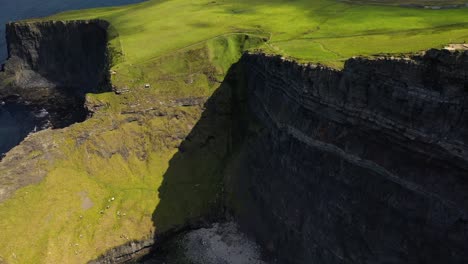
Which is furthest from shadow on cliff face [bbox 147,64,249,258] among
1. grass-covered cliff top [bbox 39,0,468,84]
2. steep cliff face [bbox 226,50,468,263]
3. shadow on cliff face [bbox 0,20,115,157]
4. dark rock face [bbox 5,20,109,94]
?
dark rock face [bbox 5,20,109,94]

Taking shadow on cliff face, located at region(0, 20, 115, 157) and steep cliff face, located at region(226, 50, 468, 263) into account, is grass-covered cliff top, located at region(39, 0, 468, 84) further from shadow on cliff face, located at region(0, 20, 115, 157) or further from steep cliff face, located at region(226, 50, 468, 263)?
shadow on cliff face, located at region(0, 20, 115, 157)

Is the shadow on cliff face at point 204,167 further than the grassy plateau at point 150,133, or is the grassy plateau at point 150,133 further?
the shadow on cliff face at point 204,167

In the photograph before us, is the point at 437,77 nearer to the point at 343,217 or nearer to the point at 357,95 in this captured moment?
the point at 357,95

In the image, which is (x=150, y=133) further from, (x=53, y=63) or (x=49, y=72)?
(x=49, y=72)

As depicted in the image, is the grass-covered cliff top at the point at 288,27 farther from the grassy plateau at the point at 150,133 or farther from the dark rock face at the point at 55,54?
the dark rock face at the point at 55,54

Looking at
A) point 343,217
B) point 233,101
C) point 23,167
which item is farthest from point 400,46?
point 23,167

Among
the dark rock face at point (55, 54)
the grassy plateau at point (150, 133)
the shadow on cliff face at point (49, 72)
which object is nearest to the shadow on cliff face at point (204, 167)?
the grassy plateau at point (150, 133)
